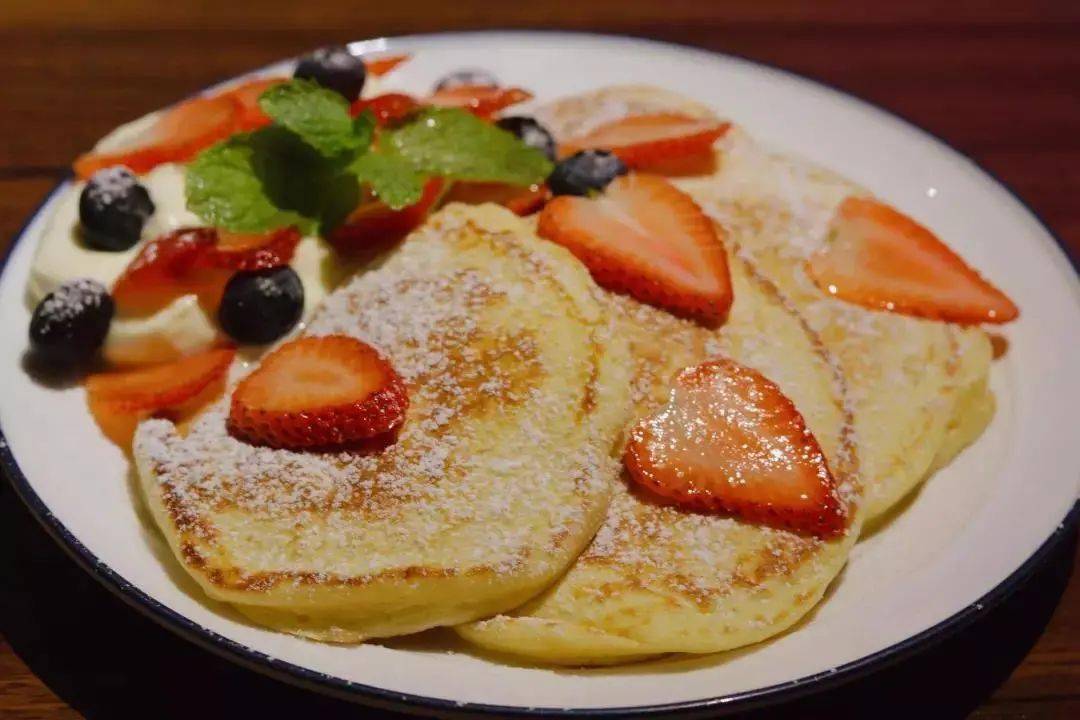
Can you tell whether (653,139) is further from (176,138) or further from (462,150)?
(176,138)

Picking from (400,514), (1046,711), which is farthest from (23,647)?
(1046,711)

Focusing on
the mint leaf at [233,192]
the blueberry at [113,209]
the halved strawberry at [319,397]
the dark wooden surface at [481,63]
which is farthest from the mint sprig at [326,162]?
the dark wooden surface at [481,63]

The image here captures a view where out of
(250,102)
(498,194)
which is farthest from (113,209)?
(498,194)

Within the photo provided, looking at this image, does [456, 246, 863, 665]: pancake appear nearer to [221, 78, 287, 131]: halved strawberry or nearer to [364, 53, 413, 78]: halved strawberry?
[221, 78, 287, 131]: halved strawberry

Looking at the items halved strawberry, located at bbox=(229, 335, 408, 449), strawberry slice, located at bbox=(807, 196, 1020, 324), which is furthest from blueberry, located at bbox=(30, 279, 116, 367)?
strawberry slice, located at bbox=(807, 196, 1020, 324)

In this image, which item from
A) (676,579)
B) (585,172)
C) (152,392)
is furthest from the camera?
(585,172)
